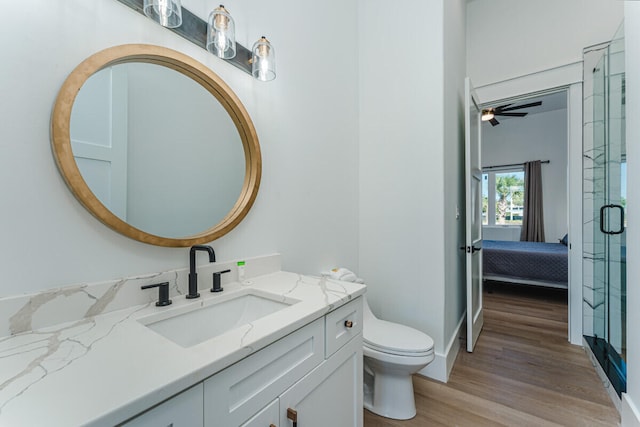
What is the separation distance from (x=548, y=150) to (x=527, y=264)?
10.0ft

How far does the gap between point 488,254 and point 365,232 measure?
268cm

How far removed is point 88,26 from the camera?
91cm


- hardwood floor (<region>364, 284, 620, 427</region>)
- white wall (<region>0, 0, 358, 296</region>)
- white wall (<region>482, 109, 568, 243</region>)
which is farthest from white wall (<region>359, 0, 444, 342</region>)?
white wall (<region>482, 109, 568, 243</region>)

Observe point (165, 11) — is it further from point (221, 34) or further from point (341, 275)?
point (341, 275)

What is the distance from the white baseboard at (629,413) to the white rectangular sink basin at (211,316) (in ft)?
5.72

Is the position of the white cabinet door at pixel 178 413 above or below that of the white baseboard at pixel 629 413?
above

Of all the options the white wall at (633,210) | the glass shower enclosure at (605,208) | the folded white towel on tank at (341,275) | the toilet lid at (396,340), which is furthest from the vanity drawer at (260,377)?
the glass shower enclosure at (605,208)

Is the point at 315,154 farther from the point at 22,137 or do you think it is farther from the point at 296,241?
the point at 22,137

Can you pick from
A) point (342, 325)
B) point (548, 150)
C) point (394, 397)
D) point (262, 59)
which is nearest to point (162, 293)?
point (342, 325)

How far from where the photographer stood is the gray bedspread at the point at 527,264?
141 inches

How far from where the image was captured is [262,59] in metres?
1.36

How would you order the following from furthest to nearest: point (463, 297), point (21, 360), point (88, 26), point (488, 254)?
point (488, 254) → point (463, 297) → point (88, 26) → point (21, 360)

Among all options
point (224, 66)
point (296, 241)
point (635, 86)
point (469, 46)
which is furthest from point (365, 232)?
point (469, 46)

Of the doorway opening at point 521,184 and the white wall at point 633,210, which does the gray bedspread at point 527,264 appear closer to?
the doorway opening at point 521,184
